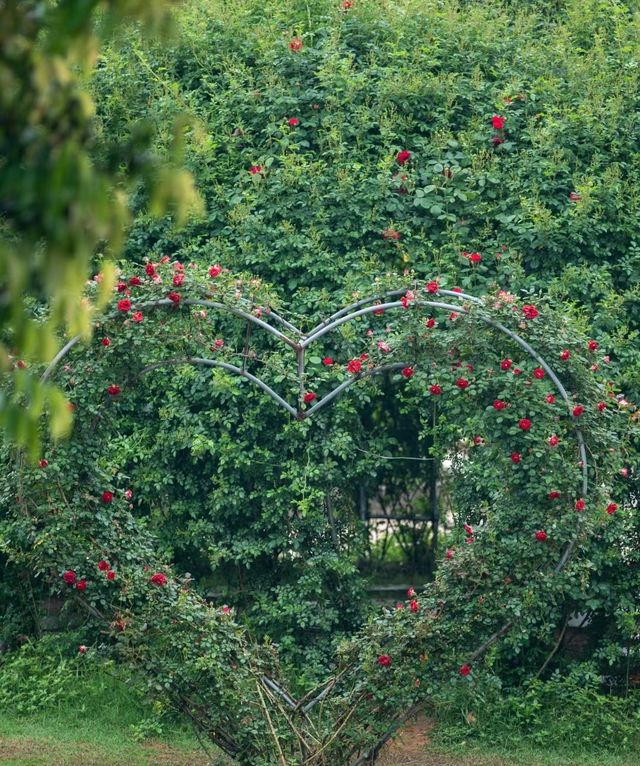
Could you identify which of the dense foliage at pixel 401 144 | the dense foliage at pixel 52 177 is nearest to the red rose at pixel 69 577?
the dense foliage at pixel 401 144

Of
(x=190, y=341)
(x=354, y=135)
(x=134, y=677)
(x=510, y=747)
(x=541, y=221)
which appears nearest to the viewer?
(x=134, y=677)

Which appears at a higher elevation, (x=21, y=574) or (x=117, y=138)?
(x=117, y=138)

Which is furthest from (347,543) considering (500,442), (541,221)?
(541,221)

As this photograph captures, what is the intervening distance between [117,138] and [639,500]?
3904mm

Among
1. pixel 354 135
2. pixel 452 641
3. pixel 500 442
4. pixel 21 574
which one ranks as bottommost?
pixel 21 574

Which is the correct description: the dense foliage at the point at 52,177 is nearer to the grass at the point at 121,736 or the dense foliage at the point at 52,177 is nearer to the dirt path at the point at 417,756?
the grass at the point at 121,736

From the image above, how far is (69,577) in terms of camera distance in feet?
16.8

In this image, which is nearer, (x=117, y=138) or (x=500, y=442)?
(x=500, y=442)

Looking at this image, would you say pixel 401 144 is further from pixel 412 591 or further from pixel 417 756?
pixel 417 756

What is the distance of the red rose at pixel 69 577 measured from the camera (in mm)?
5103

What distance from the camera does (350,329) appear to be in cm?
659

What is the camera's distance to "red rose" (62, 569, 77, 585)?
5.10 meters

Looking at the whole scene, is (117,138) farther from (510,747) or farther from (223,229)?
(510,747)

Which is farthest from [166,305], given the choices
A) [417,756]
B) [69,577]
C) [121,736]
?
[417,756]
